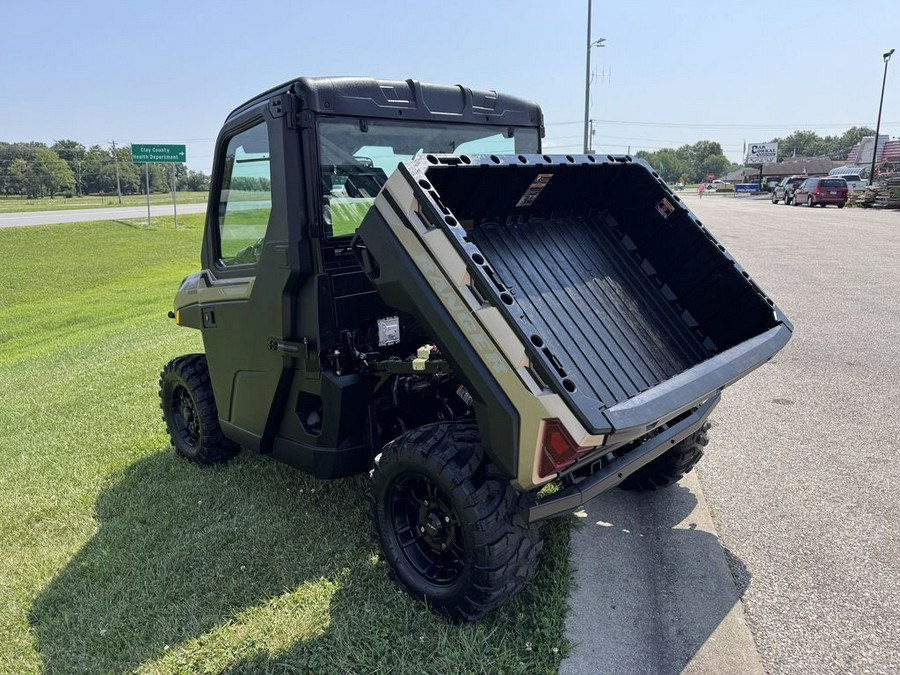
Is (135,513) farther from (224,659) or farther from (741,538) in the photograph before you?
(741,538)

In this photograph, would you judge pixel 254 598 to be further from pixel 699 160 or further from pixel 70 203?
pixel 699 160

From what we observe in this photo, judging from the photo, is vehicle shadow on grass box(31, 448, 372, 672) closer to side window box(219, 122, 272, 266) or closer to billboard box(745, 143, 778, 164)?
side window box(219, 122, 272, 266)

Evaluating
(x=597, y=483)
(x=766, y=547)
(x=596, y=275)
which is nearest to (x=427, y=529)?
(x=597, y=483)

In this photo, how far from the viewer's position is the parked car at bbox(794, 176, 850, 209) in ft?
106

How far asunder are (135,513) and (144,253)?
860 inches

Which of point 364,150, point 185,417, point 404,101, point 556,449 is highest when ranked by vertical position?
point 404,101

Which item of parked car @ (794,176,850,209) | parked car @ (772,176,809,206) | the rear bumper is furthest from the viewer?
parked car @ (772,176,809,206)

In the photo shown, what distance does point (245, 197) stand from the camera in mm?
3803

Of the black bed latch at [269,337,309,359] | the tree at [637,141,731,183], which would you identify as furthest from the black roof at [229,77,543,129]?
the tree at [637,141,731,183]

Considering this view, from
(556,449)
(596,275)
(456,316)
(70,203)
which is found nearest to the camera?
(556,449)

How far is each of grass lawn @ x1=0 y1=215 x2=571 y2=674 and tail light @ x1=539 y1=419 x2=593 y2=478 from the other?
0.86 meters

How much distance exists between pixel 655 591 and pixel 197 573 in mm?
2303

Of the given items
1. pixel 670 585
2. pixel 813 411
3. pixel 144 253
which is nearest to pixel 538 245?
pixel 670 585

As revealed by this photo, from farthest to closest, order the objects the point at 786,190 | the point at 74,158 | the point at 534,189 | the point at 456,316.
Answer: the point at 74,158 → the point at 786,190 → the point at 534,189 → the point at 456,316
